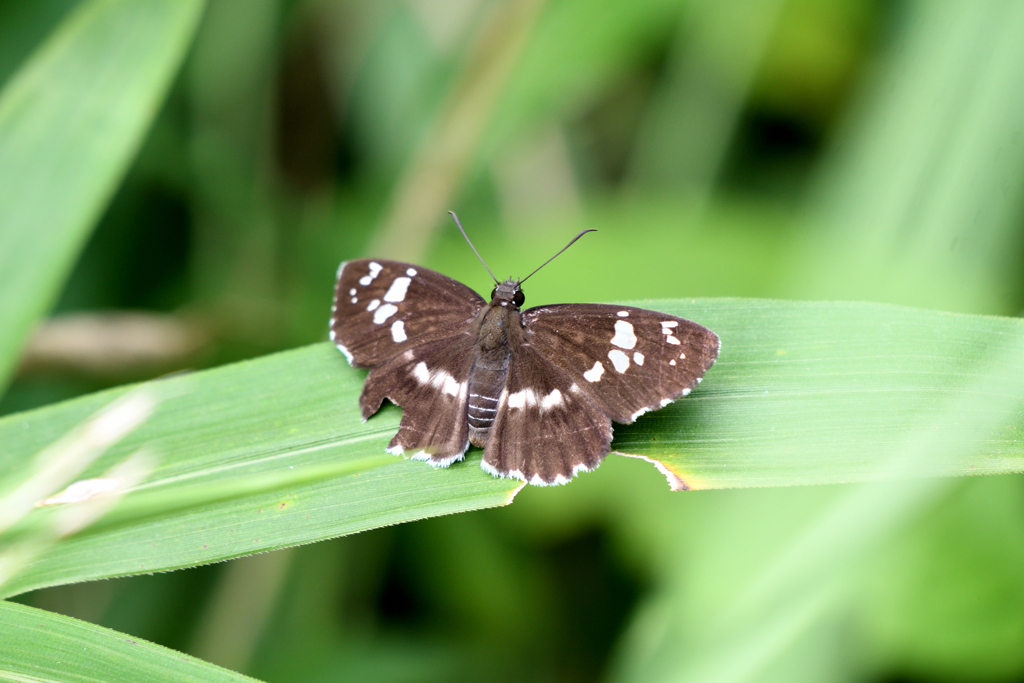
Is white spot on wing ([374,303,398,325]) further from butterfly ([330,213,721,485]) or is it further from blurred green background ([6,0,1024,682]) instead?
blurred green background ([6,0,1024,682])

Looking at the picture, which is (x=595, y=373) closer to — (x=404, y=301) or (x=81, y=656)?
(x=404, y=301)

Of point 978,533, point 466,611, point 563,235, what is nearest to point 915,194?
point 978,533

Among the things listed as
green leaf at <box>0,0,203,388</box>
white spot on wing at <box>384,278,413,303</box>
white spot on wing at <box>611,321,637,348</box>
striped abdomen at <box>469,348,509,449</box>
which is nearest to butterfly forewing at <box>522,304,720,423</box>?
white spot on wing at <box>611,321,637,348</box>

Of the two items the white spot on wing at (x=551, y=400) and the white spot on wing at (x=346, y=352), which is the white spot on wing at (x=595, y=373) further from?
the white spot on wing at (x=346, y=352)

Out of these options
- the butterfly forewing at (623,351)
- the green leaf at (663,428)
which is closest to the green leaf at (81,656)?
the green leaf at (663,428)

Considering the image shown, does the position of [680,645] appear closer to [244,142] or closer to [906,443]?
[906,443]

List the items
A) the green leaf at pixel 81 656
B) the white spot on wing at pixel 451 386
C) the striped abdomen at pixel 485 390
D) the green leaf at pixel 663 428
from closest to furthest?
the green leaf at pixel 81 656 < the green leaf at pixel 663 428 < the striped abdomen at pixel 485 390 < the white spot on wing at pixel 451 386

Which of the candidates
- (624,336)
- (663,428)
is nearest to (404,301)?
(624,336)
